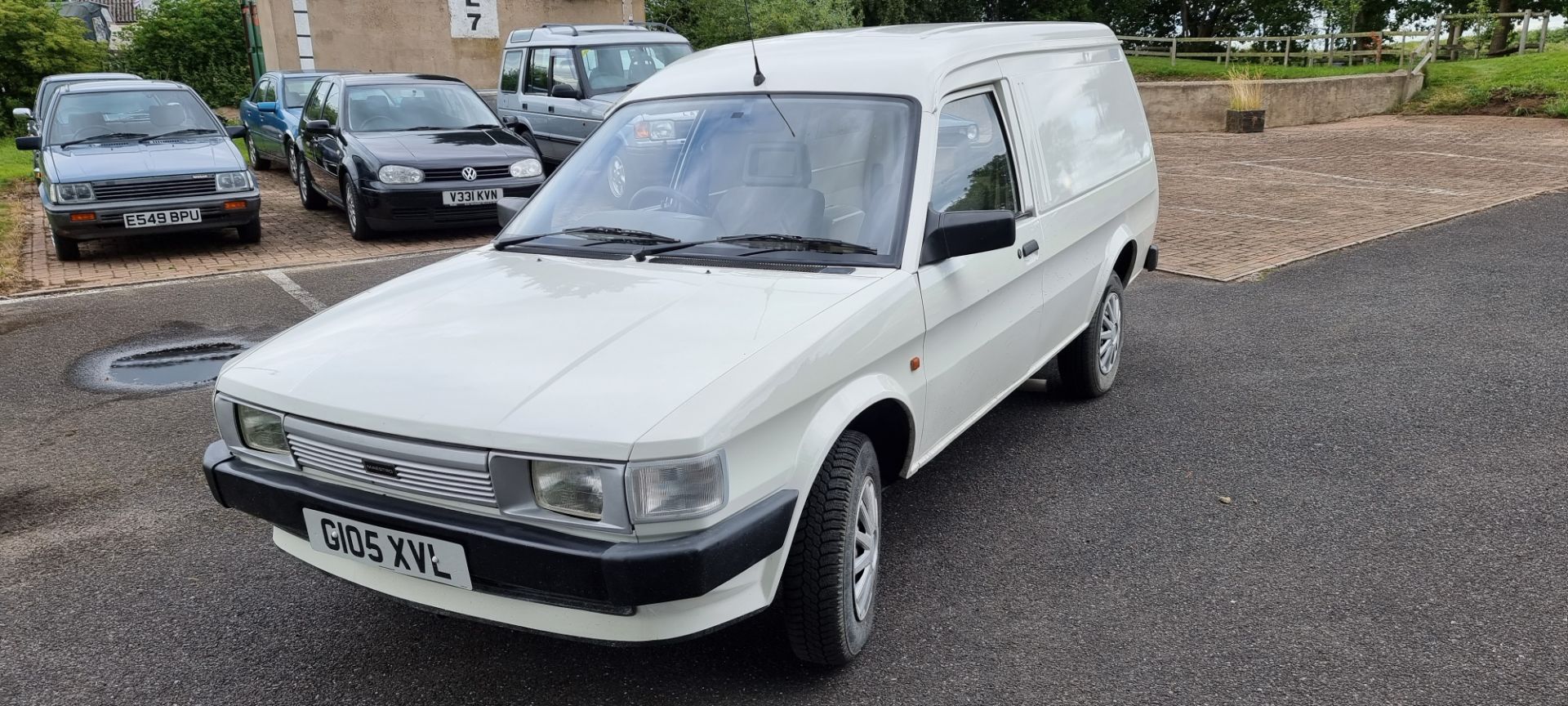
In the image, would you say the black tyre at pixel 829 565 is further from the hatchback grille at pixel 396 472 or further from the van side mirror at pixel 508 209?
the van side mirror at pixel 508 209

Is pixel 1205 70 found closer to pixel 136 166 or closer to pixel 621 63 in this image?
pixel 621 63

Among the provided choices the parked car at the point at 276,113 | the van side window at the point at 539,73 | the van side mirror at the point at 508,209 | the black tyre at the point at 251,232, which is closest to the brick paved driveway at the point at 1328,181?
the van side mirror at the point at 508,209

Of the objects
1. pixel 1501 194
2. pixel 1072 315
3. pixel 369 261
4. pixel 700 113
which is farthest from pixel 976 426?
pixel 1501 194

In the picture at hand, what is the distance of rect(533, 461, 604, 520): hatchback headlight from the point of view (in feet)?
8.64

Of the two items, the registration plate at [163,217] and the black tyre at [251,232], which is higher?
the registration plate at [163,217]

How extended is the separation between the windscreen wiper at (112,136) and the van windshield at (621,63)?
15.8 ft

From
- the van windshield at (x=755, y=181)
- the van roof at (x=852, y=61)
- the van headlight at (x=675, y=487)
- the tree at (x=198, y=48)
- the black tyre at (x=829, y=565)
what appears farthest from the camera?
the tree at (x=198, y=48)

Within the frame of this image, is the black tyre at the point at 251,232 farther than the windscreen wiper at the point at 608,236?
Yes

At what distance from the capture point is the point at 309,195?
1290cm

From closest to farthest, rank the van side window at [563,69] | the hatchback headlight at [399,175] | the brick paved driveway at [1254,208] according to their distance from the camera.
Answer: the brick paved driveway at [1254,208]
the hatchback headlight at [399,175]
the van side window at [563,69]

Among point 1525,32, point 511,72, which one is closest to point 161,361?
point 511,72

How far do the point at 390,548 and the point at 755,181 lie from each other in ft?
5.69

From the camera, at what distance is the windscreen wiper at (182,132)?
10.2 m

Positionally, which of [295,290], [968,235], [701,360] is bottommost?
[295,290]
